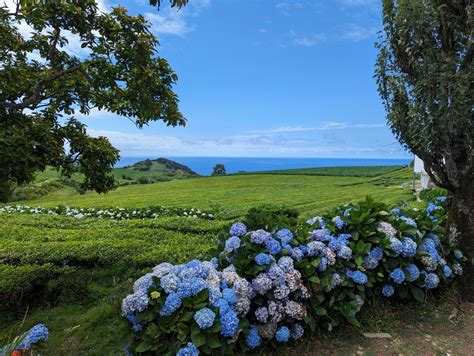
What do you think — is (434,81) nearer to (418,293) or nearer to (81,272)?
(418,293)

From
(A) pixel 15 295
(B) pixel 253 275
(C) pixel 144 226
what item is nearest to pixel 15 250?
(A) pixel 15 295

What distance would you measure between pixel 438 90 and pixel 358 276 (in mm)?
2066

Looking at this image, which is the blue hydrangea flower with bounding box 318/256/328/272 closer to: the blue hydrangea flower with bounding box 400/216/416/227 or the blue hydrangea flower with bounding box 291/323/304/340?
the blue hydrangea flower with bounding box 291/323/304/340

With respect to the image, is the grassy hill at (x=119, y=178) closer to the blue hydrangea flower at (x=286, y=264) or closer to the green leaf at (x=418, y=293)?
the blue hydrangea flower at (x=286, y=264)

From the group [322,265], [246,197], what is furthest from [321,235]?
[246,197]

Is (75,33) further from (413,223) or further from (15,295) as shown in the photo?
(413,223)

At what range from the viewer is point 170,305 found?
2.21 m

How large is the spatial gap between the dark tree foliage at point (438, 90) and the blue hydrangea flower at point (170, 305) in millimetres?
2982

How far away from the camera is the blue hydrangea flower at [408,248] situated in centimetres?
324

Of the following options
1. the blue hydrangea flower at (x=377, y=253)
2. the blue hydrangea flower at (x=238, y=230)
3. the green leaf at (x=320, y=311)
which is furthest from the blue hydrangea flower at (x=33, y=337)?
the blue hydrangea flower at (x=377, y=253)

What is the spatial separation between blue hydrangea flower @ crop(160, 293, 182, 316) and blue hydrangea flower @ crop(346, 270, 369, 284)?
170 cm

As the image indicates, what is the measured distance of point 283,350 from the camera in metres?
2.73

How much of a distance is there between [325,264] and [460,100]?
2070 millimetres

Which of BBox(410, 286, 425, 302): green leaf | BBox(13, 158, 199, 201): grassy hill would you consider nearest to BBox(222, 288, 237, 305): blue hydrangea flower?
BBox(410, 286, 425, 302): green leaf
